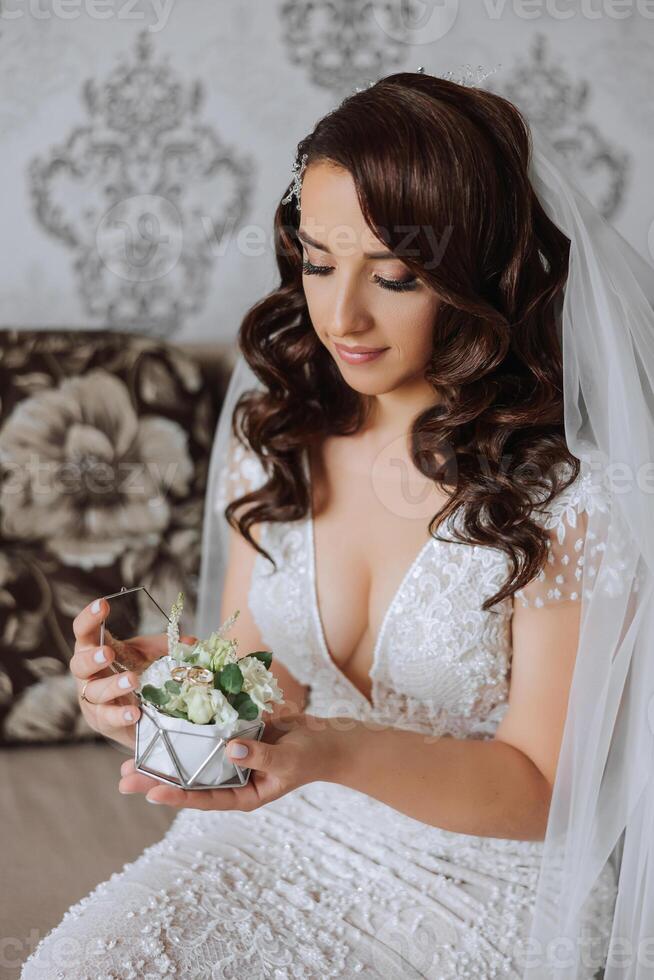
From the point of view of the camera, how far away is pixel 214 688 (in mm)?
922

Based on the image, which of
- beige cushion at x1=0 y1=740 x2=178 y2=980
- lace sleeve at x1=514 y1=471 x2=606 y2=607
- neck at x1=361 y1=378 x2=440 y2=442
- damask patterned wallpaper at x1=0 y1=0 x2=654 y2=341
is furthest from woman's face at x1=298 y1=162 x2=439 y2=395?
beige cushion at x1=0 y1=740 x2=178 y2=980

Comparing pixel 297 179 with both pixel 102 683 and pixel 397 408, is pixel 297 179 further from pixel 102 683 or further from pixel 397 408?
pixel 102 683

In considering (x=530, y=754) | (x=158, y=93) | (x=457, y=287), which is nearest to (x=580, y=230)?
(x=457, y=287)

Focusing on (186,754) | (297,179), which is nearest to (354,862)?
(186,754)

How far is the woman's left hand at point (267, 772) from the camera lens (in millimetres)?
924

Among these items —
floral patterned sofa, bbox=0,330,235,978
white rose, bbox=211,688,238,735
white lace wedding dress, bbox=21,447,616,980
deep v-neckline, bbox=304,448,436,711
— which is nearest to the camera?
white rose, bbox=211,688,238,735

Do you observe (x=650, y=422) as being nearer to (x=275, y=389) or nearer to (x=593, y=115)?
(x=275, y=389)

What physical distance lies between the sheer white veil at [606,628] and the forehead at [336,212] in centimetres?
23

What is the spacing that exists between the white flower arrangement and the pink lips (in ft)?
1.31

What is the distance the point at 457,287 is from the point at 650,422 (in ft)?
0.88

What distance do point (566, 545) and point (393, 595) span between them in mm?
246

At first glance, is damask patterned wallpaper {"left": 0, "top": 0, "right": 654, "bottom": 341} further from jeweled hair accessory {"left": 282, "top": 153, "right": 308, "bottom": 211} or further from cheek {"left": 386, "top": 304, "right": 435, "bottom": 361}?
cheek {"left": 386, "top": 304, "right": 435, "bottom": 361}

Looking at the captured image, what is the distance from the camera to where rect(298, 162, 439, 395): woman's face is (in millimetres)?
1108

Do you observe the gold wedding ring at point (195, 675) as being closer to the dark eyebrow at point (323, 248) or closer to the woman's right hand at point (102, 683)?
the woman's right hand at point (102, 683)
